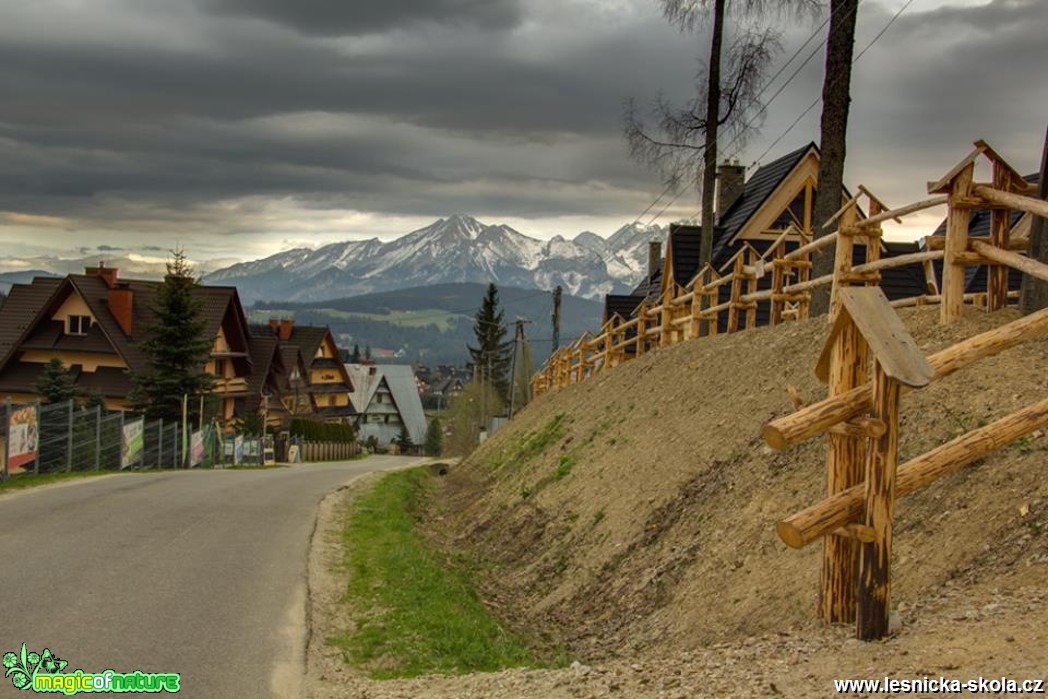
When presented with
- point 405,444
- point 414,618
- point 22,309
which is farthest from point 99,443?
point 405,444

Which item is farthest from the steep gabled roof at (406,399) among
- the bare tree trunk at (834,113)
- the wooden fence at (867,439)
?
the wooden fence at (867,439)

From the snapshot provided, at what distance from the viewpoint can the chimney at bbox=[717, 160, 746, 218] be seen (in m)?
37.4

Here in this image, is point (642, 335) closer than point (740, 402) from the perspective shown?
No

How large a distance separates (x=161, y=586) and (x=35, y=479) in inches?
482

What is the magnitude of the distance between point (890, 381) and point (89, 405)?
41.6 m

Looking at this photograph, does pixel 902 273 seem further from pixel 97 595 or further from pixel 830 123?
pixel 97 595

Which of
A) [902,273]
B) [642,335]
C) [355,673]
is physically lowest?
[355,673]

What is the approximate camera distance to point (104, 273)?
51.8m

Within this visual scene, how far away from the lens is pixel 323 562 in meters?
12.7

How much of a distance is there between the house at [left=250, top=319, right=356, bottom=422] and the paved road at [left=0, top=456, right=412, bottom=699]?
6044 centimetres

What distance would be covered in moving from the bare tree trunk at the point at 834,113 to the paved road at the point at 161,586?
26.5 feet

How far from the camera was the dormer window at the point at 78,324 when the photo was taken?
50062mm

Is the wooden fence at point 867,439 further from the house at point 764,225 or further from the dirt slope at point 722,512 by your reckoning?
the house at point 764,225

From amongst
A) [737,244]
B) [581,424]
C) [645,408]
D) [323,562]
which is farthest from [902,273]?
[323,562]
